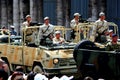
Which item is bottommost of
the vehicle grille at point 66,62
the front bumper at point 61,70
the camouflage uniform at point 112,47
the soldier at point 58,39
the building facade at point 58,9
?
the front bumper at point 61,70

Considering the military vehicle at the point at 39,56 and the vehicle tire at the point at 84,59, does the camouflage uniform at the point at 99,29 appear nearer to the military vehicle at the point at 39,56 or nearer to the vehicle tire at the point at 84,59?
the military vehicle at the point at 39,56

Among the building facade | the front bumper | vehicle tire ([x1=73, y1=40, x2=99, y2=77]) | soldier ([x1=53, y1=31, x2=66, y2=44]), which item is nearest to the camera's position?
vehicle tire ([x1=73, y1=40, x2=99, y2=77])

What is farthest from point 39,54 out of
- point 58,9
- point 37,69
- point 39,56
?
point 58,9

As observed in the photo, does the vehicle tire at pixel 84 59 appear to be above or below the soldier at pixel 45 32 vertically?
below

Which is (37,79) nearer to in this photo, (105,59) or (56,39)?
(105,59)

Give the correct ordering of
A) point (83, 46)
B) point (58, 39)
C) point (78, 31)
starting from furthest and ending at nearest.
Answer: point (58, 39) < point (78, 31) < point (83, 46)

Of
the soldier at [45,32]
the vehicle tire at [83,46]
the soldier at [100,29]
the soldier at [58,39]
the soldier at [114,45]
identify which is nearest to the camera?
the soldier at [114,45]

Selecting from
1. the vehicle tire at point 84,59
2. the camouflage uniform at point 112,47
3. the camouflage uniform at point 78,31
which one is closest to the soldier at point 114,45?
the camouflage uniform at point 112,47

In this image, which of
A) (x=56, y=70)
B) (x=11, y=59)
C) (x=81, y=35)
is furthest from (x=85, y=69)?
(x=11, y=59)

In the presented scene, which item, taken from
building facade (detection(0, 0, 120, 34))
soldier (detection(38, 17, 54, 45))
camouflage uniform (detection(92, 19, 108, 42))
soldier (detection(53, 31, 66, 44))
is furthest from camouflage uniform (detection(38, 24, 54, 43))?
building facade (detection(0, 0, 120, 34))

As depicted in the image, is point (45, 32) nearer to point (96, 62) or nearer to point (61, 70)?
point (61, 70)

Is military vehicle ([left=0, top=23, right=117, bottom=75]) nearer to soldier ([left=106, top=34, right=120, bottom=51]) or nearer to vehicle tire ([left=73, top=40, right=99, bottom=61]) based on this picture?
vehicle tire ([left=73, top=40, right=99, bottom=61])

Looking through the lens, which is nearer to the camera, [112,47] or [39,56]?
[112,47]

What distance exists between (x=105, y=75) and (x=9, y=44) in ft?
28.4
